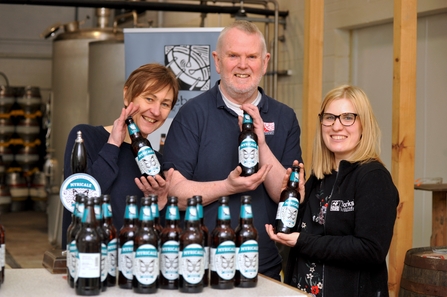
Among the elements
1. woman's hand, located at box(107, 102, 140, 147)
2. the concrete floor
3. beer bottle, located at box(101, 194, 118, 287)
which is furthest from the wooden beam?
the concrete floor

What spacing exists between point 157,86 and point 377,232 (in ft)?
3.08

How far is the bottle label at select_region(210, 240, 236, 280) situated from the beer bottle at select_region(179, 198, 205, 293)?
5 cm

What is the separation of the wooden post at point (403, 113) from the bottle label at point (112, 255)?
207cm

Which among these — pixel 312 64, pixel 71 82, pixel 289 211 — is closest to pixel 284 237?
pixel 289 211

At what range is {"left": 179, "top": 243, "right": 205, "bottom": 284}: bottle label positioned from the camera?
1.71 metres

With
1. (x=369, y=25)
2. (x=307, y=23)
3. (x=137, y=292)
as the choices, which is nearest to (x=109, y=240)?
(x=137, y=292)

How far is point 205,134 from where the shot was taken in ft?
7.99

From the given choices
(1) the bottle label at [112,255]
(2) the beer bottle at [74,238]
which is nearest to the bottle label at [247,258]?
(1) the bottle label at [112,255]

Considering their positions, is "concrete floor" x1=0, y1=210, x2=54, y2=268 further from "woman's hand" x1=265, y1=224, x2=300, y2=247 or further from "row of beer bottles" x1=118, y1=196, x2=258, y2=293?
"row of beer bottles" x1=118, y1=196, x2=258, y2=293

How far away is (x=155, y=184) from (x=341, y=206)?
622 millimetres

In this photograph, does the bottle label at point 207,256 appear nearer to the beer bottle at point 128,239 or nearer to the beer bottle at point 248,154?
the beer bottle at point 128,239

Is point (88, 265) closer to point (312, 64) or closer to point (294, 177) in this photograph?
point (294, 177)

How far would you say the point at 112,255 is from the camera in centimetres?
179

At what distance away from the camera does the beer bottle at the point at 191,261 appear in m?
1.71
